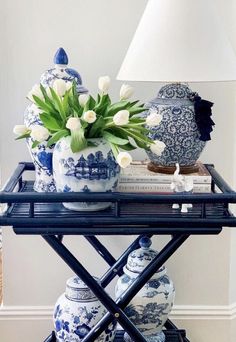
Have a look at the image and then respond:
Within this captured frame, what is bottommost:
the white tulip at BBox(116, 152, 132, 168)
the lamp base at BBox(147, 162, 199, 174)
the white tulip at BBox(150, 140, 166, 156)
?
the lamp base at BBox(147, 162, 199, 174)

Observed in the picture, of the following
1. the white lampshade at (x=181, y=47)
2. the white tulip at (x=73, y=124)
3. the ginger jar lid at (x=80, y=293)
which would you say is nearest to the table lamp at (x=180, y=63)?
the white lampshade at (x=181, y=47)

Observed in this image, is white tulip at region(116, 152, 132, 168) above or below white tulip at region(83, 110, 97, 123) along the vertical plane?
below

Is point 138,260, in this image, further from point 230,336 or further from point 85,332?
point 230,336

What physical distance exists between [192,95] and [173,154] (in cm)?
18

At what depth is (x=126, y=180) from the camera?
1.53 meters

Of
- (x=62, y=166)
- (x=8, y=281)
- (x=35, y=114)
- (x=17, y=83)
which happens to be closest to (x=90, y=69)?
(x=17, y=83)

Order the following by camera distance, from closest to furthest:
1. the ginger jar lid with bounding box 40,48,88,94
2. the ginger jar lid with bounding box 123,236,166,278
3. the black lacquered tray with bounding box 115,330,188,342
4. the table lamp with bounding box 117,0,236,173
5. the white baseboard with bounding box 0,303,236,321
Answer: the table lamp with bounding box 117,0,236,173, the ginger jar lid with bounding box 40,48,88,94, the ginger jar lid with bounding box 123,236,166,278, the black lacquered tray with bounding box 115,330,188,342, the white baseboard with bounding box 0,303,236,321

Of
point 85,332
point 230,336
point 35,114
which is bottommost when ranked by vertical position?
point 230,336

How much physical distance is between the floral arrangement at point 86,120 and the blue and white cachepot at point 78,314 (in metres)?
0.50

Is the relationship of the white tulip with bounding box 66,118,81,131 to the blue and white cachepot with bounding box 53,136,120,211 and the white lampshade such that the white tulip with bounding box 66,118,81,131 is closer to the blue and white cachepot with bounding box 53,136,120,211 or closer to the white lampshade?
A: the blue and white cachepot with bounding box 53,136,120,211

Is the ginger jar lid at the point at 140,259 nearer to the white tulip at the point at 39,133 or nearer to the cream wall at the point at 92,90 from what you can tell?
the cream wall at the point at 92,90

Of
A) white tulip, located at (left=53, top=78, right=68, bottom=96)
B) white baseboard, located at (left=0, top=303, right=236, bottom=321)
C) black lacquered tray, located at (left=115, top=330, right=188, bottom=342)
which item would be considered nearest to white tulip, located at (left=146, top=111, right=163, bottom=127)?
white tulip, located at (left=53, top=78, right=68, bottom=96)

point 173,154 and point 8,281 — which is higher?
point 173,154

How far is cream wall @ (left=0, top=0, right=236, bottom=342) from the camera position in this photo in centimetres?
184
